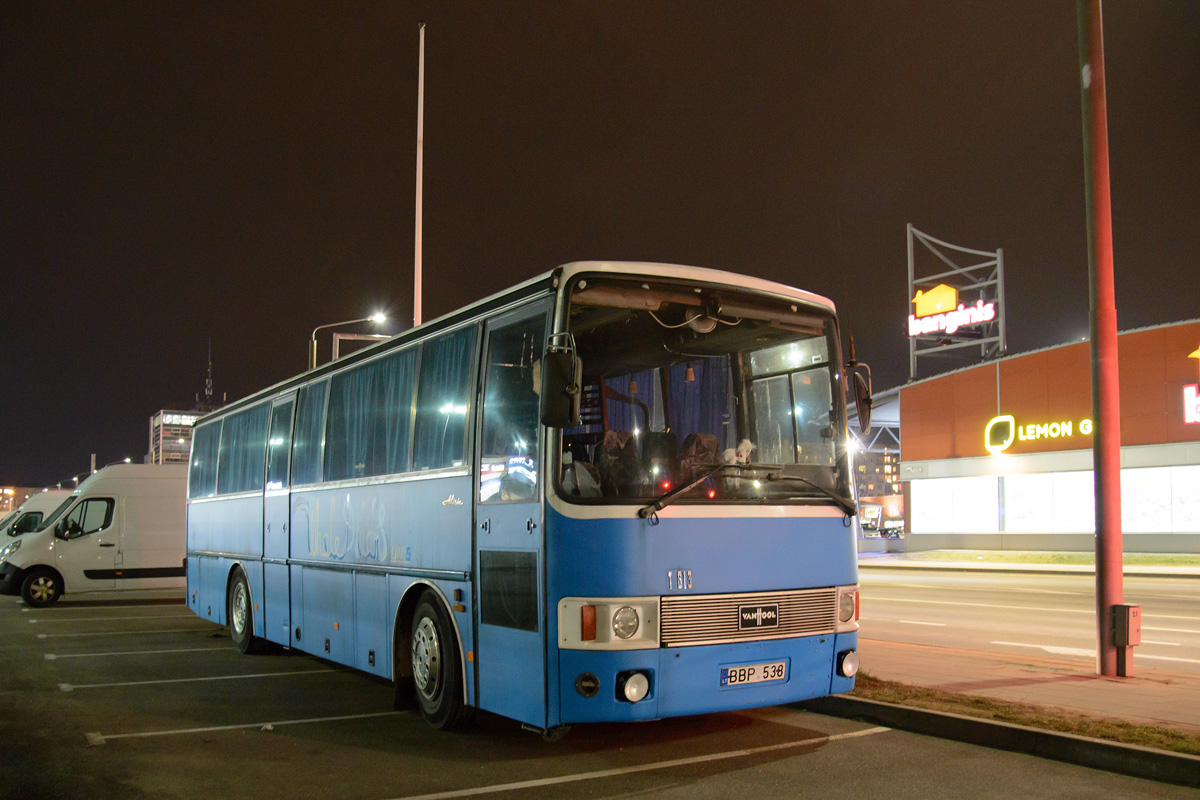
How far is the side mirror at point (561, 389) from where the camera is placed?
6.43 metres

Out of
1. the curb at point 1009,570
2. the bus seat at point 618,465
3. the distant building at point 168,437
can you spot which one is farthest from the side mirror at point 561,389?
the distant building at point 168,437

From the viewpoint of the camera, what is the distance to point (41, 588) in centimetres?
2216

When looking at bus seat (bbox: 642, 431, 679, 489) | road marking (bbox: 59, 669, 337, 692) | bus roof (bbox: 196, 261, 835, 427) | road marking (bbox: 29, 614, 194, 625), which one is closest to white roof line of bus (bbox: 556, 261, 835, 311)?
bus roof (bbox: 196, 261, 835, 427)

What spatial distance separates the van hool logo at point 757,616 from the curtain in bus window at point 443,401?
2436mm

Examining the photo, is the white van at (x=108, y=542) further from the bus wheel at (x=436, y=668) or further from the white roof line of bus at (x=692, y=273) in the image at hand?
the white roof line of bus at (x=692, y=273)

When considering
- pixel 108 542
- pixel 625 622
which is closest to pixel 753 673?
pixel 625 622

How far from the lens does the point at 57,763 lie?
707cm

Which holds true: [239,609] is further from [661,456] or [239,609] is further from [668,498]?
[668,498]

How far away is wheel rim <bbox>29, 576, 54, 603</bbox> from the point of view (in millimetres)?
22094

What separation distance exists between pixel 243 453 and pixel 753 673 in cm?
931

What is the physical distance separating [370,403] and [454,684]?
125 inches

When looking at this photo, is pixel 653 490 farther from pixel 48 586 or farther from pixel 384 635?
pixel 48 586

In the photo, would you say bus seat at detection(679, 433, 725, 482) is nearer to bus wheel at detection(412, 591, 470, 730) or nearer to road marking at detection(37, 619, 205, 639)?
bus wheel at detection(412, 591, 470, 730)

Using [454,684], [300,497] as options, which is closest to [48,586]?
[300,497]
